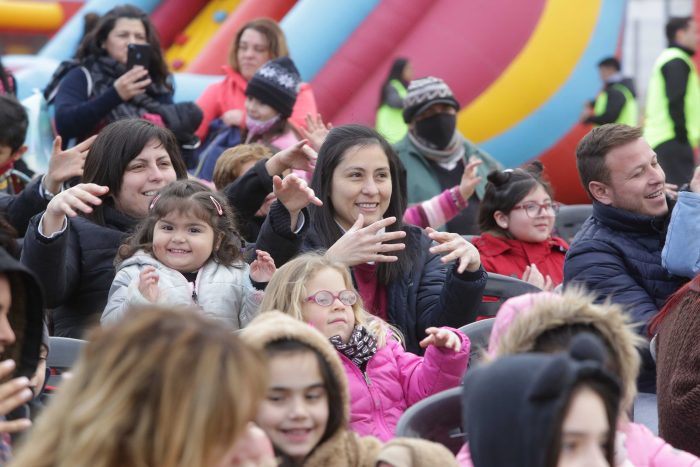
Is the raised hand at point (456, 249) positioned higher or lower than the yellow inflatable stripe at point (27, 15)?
lower

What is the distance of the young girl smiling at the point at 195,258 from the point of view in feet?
13.8

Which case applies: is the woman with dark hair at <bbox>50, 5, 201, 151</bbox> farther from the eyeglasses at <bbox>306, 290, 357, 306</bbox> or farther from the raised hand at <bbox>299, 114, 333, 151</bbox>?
the eyeglasses at <bbox>306, 290, 357, 306</bbox>

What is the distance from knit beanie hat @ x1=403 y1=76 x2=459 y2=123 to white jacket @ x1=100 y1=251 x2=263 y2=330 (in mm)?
2640

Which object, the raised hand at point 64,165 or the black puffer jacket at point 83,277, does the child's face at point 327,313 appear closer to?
the black puffer jacket at point 83,277

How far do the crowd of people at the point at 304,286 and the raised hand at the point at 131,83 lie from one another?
15 mm

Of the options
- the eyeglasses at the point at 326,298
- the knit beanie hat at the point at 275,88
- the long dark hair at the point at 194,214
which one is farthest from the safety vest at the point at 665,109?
the eyeglasses at the point at 326,298

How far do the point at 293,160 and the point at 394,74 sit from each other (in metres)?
3.84

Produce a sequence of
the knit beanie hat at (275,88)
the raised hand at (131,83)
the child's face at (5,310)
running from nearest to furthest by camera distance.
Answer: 1. the child's face at (5,310)
2. the raised hand at (131,83)
3. the knit beanie hat at (275,88)

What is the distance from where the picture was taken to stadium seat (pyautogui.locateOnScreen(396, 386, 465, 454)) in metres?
3.20

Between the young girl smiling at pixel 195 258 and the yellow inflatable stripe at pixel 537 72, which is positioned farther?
the yellow inflatable stripe at pixel 537 72

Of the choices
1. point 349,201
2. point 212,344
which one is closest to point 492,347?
point 212,344

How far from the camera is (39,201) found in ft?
16.4

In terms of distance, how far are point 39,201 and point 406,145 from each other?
7.80 ft

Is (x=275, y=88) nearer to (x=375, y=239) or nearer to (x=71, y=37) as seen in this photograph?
(x=375, y=239)
